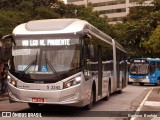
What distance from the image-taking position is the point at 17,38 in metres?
13.4

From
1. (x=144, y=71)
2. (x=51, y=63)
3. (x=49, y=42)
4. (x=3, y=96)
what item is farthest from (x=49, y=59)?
(x=144, y=71)

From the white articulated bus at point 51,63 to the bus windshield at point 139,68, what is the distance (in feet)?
84.4

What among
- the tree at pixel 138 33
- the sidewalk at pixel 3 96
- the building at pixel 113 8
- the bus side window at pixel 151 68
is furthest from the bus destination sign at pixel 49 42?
the building at pixel 113 8

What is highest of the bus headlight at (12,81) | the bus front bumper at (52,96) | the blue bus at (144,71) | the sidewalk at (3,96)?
the bus headlight at (12,81)

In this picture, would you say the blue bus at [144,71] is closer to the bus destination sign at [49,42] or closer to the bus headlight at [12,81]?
the bus destination sign at [49,42]

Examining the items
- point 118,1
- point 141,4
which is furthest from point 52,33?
point 118,1

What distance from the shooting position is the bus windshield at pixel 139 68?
3919 centimetres

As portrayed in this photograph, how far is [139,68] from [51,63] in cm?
2744

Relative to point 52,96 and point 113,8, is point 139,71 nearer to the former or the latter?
point 52,96

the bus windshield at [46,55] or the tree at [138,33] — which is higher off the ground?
the bus windshield at [46,55]

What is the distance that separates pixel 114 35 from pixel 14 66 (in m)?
48.8

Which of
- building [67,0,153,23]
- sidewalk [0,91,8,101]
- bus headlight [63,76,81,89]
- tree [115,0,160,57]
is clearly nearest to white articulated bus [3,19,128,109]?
bus headlight [63,76,81,89]

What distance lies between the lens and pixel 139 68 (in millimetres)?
39406

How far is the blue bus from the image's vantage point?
1539 inches
